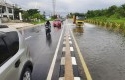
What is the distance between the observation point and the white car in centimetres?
443

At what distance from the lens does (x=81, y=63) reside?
9.48 meters

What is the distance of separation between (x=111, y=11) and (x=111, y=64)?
79.3 metres

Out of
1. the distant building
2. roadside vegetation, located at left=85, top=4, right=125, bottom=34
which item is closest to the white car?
roadside vegetation, located at left=85, top=4, right=125, bottom=34

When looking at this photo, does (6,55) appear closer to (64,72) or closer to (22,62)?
(22,62)

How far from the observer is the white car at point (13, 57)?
14.5ft

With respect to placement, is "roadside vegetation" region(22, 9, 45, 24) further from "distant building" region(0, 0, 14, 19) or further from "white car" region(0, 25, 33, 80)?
"white car" region(0, 25, 33, 80)

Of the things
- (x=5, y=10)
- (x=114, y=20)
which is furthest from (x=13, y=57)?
(x=5, y=10)

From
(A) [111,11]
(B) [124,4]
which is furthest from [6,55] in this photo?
(A) [111,11]

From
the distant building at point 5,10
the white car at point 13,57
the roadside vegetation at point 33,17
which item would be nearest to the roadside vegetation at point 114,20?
the roadside vegetation at point 33,17

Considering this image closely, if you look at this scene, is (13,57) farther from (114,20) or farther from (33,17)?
(33,17)

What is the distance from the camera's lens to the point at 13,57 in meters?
4.93

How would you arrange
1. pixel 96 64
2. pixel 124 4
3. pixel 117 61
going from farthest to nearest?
1. pixel 124 4
2. pixel 117 61
3. pixel 96 64

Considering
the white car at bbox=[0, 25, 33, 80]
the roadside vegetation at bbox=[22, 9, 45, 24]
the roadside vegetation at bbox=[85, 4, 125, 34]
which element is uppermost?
the white car at bbox=[0, 25, 33, 80]

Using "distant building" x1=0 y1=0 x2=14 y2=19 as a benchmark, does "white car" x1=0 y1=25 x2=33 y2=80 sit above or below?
above
